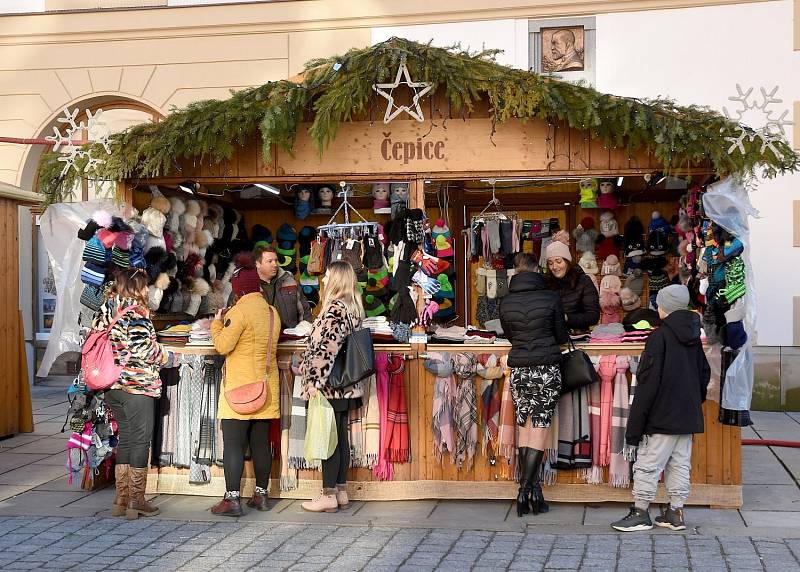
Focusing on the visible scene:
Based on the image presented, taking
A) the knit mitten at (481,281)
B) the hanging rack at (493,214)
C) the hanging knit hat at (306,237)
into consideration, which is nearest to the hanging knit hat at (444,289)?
the knit mitten at (481,281)

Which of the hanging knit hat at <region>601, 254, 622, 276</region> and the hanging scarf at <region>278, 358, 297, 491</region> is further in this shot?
the hanging knit hat at <region>601, 254, 622, 276</region>

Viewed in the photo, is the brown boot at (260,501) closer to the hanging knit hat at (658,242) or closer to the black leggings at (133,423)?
the black leggings at (133,423)

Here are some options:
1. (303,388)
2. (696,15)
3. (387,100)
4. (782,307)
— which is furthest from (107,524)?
(696,15)

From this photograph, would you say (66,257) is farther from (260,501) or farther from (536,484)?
(536,484)

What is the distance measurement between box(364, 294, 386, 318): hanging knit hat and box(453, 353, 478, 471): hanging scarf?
2906 millimetres

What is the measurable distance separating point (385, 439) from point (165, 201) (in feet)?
9.00

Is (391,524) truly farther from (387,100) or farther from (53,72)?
(53,72)

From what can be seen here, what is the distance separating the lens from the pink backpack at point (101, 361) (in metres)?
6.34

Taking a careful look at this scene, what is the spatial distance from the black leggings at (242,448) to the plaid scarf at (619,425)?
2.43 m

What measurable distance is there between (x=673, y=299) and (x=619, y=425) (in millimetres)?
1180

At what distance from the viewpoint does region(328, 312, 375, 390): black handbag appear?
6.37m

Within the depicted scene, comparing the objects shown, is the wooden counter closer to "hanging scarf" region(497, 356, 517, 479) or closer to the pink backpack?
"hanging scarf" region(497, 356, 517, 479)

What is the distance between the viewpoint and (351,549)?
225 inches

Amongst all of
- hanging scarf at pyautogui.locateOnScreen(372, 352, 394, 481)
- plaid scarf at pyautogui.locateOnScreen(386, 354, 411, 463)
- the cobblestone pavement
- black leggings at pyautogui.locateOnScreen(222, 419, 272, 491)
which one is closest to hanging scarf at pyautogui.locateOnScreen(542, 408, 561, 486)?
the cobblestone pavement
